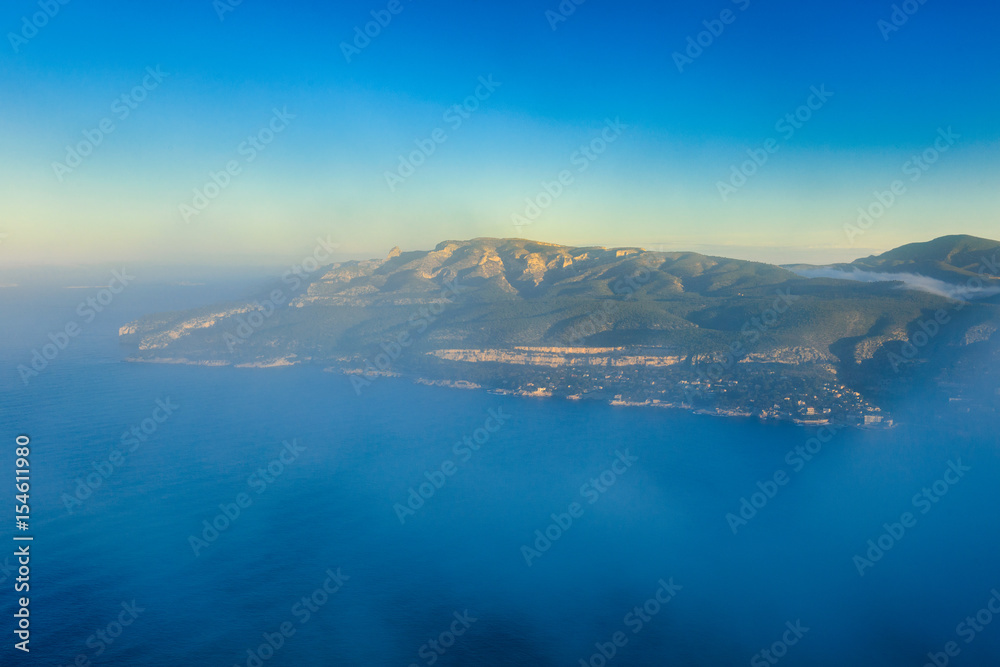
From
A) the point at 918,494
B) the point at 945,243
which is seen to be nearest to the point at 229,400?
the point at 918,494

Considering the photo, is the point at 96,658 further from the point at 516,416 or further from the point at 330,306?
the point at 330,306

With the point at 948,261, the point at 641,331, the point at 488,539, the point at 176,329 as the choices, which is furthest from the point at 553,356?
the point at 948,261

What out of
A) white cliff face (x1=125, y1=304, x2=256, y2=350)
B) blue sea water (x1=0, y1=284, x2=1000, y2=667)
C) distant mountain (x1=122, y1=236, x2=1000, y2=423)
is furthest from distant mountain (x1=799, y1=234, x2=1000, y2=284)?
white cliff face (x1=125, y1=304, x2=256, y2=350)

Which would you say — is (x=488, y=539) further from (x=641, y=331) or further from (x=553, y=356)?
(x=641, y=331)

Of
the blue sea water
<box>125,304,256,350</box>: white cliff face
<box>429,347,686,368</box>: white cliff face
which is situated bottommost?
the blue sea water

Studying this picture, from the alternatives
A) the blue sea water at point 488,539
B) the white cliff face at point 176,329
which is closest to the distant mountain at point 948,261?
the blue sea water at point 488,539

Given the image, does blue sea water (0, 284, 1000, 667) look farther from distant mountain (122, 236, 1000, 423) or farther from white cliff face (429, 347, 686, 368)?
white cliff face (429, 347, 686, 368)
